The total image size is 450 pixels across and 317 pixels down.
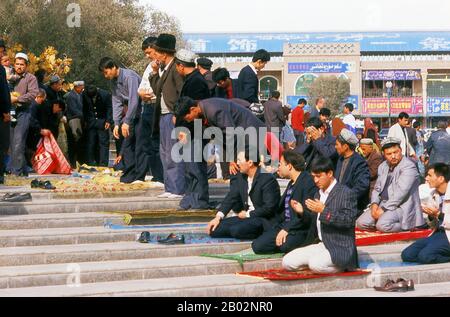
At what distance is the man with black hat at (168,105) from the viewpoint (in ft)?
40.3

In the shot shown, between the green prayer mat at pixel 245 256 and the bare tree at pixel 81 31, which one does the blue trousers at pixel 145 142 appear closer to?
the green prayer mat at pixel 245 256

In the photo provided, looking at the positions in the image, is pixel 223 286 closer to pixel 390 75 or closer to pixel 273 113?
pixel 273 113

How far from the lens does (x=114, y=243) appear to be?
10352mm

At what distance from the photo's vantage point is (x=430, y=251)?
33.5 feet

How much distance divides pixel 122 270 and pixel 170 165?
3286 mm

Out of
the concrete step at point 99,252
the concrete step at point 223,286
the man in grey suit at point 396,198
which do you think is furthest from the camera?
the man in grey suit at point 396,198

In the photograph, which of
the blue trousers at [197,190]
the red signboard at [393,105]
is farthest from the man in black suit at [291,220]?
the red signboard at [393,105]

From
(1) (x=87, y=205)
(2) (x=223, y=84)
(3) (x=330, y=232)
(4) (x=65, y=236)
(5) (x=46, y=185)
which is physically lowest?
(4) (x=65, y=236)

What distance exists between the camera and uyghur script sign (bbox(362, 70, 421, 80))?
94.1 meters

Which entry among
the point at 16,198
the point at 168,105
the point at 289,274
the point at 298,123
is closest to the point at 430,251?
the point at 289,274

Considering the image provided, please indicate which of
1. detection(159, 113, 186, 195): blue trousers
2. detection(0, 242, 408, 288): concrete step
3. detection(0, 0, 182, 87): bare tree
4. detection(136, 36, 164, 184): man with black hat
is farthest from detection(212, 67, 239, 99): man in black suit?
detection(0, 0, 182, 87): bare tree

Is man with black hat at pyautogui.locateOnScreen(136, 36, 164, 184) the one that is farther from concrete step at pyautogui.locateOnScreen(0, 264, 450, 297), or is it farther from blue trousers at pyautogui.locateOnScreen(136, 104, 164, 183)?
concrete step at pyautogui.locateOnScreen(0, 264, 450, 297)

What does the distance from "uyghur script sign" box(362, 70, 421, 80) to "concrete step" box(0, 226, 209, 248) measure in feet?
279

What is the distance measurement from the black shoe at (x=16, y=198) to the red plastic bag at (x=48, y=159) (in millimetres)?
3709
